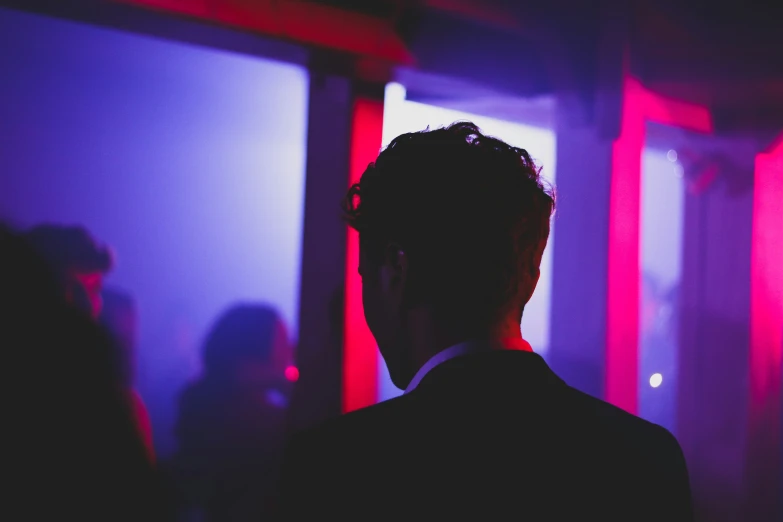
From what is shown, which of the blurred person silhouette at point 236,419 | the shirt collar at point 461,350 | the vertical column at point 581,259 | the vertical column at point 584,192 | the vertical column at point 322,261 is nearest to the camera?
the shirt collar at point 461,350

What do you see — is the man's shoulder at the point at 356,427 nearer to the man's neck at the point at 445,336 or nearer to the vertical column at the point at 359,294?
the man's neck at the point at 445,336

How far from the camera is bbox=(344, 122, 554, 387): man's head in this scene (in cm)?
94

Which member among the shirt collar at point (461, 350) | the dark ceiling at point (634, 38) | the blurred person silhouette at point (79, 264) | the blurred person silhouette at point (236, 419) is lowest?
the blurred person silhouette at point (236, 419)

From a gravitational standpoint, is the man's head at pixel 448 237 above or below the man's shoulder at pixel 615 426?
above

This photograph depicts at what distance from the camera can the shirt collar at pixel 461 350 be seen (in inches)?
34.9

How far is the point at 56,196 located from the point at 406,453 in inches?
56.5

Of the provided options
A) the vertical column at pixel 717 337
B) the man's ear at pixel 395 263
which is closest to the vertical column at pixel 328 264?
the man's ear at pixel 395 263

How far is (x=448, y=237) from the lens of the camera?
0.95 m

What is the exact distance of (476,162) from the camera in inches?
39.1

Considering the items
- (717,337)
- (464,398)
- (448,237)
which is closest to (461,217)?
(448,237)

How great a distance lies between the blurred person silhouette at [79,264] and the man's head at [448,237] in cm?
106

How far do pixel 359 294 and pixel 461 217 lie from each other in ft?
4.04

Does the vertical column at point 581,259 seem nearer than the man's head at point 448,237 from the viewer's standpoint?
No

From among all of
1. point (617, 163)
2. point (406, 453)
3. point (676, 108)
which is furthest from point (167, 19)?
point (676, 108)
